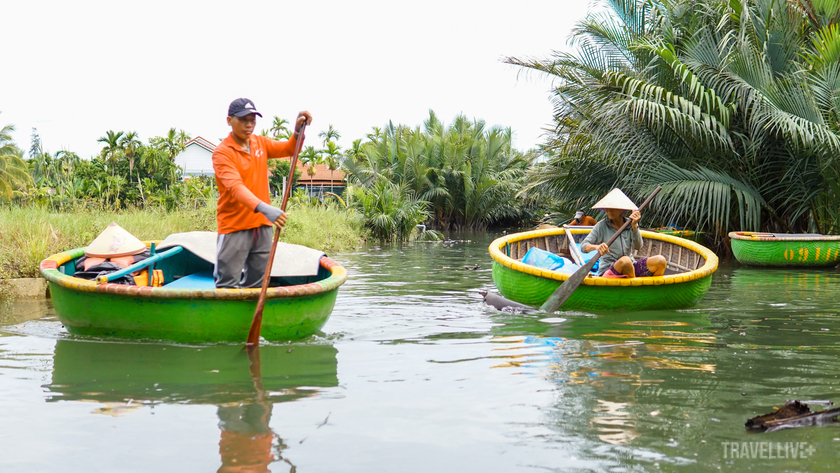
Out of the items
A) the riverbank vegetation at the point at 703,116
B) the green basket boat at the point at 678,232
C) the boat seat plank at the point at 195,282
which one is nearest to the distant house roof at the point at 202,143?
the riverbank vegetation at the point at 703,116

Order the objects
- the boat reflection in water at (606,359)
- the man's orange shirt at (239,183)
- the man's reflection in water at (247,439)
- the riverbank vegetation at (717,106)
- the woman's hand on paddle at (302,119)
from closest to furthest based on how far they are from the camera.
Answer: the man's reflection in water at (247,439) < the boat reflection in water at (606,359) < the man's orange shirt at (239,183) < the woman's hand on paddle at (302,119) < the riverbank vegetation at (717,106)

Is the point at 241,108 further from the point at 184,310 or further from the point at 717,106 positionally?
the point at 717,106

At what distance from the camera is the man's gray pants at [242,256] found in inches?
209

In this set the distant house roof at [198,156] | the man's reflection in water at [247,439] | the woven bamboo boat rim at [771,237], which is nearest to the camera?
the man's reflection in water at [247,439]

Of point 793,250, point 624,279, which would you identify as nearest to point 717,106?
point 793,250

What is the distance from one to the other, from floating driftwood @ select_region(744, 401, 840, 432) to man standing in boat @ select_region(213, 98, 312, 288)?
10.9 ft

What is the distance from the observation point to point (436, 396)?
3.97 m

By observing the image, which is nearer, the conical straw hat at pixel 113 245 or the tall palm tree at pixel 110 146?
the conical straw hat at pixel 113 245

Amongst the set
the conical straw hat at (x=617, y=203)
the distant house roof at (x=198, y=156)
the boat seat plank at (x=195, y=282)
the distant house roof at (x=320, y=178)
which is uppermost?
the distant house roof at (x=198, y=156)

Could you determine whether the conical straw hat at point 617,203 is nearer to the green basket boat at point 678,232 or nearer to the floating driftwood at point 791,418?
the floating driftwood at point 791,418

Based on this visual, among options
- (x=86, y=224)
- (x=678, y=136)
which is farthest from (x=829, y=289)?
(x=86, y=224)

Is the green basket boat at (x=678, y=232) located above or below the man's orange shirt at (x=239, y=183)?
below

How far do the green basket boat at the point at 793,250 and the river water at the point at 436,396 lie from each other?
225 inches

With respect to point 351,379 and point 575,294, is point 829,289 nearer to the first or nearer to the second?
point 575,294
